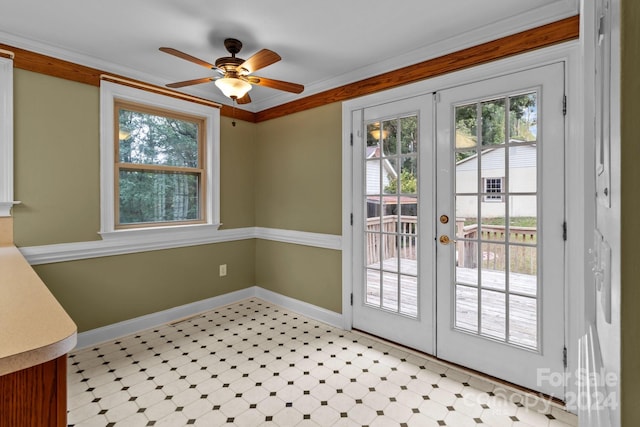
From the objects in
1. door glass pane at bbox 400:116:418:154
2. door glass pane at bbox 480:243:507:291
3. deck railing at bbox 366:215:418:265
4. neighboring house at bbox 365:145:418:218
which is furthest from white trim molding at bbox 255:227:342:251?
door glass pane at bbox 480:243:507:291

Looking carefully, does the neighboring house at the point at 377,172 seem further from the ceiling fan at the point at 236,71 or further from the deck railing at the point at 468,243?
the ceiling fan at the point at 236,71

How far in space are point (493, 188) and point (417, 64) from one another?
1182 mm

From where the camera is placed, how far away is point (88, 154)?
2.72 meters

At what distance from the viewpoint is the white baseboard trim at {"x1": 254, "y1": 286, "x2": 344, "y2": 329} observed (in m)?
3.24

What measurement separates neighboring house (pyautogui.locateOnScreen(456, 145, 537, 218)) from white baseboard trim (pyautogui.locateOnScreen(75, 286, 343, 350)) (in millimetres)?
1700

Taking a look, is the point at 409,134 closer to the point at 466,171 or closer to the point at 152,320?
the point at 466,171

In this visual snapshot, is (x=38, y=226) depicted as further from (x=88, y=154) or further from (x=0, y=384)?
(x=0, y=384)

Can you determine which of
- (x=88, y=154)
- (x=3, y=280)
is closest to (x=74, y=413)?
(x=3, y=280)

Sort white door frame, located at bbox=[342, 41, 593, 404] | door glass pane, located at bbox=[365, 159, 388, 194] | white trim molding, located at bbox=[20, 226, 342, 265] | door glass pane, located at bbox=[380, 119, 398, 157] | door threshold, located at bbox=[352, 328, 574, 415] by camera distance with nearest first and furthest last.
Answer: white door frame, located at bbox=[342, 41, 593, 404]
door threshold, located at bbox=[352, 328, 574, 415]
white trim molding, located at bbox=[20, 226, 342, 265]
door glass pane, located at bbox=[380, 119, 398, 157]
door glass pane, located at bbox=[365, 159, 388, 194]

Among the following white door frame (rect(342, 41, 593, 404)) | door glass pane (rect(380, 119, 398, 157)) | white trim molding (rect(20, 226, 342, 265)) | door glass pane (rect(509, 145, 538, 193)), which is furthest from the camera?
door glass pane (rect(380, 119, 398, 157))

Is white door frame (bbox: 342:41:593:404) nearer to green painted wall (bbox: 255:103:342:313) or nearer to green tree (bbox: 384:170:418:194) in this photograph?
green tree (bbox: 384:170:418:194)

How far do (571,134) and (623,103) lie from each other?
7.00 feet

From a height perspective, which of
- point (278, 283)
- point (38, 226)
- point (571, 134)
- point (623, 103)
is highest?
point (571, 134)

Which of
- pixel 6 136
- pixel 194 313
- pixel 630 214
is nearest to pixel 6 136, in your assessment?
pixel 6 136
